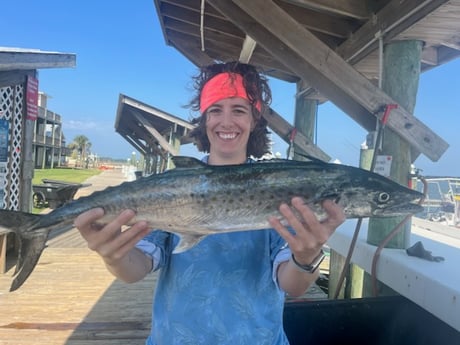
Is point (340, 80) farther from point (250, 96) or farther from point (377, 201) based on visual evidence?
point (377, 201)

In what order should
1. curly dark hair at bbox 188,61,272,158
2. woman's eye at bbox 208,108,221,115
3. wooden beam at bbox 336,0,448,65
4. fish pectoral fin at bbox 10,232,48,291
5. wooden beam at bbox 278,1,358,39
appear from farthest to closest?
wooden beam at bbox 278,1,358,39, wooden beam at bbox 336,0,448,65, curly dark hair at bbox 188,61,272,158, woman's eye at bbox 208,108,221,115, fish pectoral fin at bbox 10,232,48,291

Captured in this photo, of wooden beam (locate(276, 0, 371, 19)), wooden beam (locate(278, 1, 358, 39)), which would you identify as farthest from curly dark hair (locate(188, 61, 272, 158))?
wooden beam (locate(278, 1, 358, 39))

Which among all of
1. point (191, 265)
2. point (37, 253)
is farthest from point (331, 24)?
point (37, 253)

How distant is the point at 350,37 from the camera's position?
420cm

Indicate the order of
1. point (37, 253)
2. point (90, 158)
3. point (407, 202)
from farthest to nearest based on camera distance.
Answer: point (90, 158) < point (37, 253) < point (407, 202)

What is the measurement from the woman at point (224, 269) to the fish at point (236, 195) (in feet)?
0.23

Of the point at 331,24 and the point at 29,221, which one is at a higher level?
the point at 331,24

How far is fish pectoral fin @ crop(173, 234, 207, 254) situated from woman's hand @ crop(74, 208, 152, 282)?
18 cm

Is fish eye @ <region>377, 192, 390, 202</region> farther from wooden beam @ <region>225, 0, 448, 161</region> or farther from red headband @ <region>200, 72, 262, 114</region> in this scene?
wooden beam @ <region>225, 0, 448, 161</region>

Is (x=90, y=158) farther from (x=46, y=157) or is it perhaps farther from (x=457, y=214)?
(x=457, y=214)

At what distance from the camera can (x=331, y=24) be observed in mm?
4238

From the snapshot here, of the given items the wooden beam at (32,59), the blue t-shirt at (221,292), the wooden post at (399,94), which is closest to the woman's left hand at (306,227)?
the blue t-shirt at (221,292)

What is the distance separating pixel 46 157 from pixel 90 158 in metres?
15.8

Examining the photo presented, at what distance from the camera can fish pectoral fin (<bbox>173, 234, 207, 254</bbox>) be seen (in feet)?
5.73
